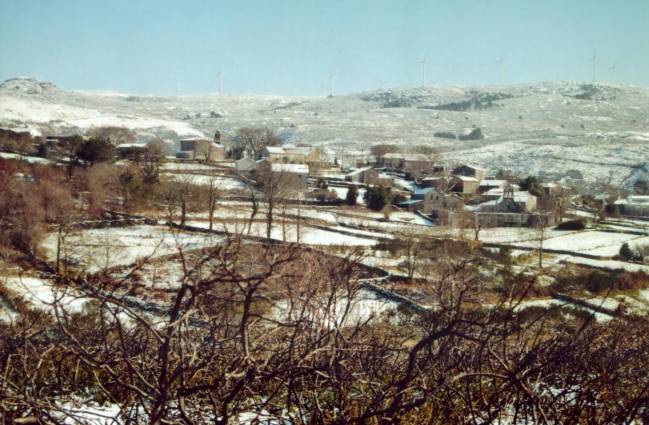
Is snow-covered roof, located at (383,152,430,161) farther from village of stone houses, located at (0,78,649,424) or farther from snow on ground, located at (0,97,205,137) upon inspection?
snow on ground, located at (0,97,205,137)

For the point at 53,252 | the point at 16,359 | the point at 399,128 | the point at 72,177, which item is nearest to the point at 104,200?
the point at 72,177

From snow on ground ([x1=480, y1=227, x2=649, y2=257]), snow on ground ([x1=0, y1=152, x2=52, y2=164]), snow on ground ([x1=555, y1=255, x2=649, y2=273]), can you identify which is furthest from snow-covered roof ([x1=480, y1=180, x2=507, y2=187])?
snow on ground ([x1=0, y1=152, x2=52, y2=164])

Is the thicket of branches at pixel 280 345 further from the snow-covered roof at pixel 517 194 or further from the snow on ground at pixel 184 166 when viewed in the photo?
the snow-covered roof at pixel 517 194

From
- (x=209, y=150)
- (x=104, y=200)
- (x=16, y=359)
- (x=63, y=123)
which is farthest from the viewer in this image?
(x=63, y=123)

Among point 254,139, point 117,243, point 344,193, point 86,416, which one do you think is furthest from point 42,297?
point 254,139

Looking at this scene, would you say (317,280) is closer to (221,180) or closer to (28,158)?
(221,180)

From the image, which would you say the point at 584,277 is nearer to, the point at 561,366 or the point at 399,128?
the point at 561,366

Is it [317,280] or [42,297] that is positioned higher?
[317,280]
